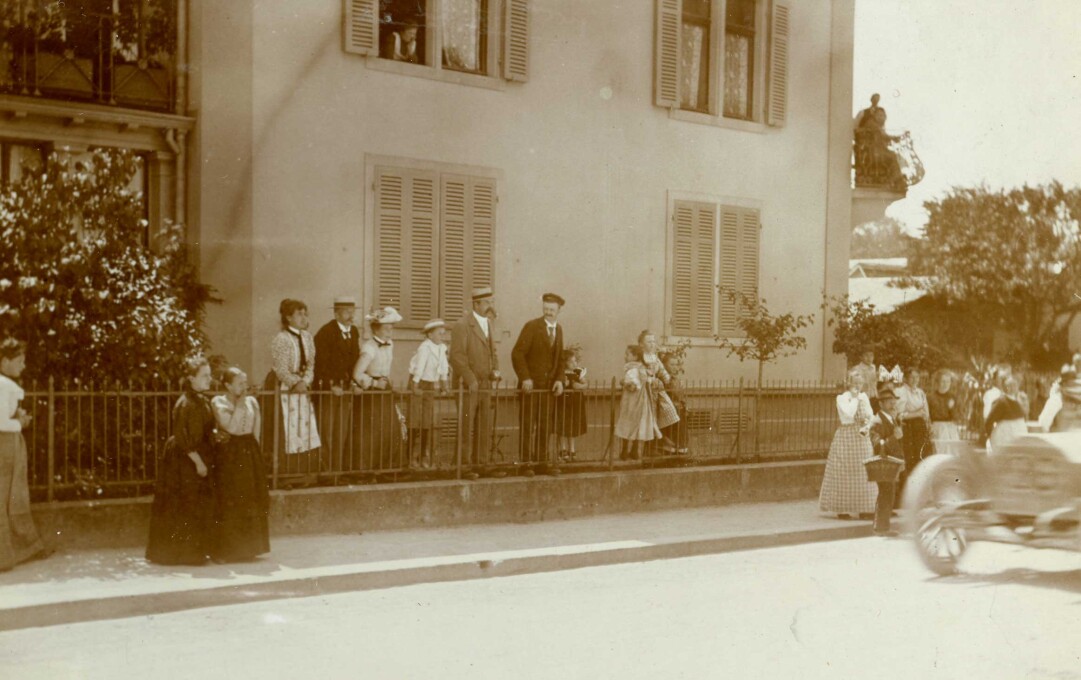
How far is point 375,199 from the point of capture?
15.3 metres

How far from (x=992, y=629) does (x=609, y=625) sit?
233 centimetres

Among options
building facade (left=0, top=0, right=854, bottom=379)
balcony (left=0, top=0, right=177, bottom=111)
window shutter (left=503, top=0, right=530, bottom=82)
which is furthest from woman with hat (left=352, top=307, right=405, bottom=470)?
window shutter (left=503, top=0, right=530, bottom=82)

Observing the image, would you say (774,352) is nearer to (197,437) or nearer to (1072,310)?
(1072,310)

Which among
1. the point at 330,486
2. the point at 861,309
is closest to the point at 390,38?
the point at 330,486

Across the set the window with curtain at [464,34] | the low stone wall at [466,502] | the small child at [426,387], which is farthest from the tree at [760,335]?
the small child at [426,387]

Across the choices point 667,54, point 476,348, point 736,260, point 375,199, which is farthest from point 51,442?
point 736,260

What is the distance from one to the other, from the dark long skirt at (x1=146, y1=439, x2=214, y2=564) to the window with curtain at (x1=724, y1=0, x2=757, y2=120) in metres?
11.3

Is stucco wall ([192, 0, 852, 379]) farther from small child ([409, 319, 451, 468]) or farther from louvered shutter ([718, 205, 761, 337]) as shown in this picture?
small child ([409, 319, 451, 468])

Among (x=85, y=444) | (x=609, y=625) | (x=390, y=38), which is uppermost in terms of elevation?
(x=390, y=38)

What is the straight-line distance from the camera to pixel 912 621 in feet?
26.8

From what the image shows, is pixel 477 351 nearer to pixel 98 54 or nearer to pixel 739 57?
pixel 98 54

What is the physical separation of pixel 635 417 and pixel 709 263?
522 cm

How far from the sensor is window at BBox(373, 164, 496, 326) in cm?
1538

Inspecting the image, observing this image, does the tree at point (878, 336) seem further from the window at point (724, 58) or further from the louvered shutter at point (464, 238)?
the louvered shutter at point (464, 238)
